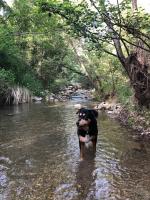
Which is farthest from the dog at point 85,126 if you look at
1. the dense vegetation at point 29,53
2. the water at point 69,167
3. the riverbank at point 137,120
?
the dense vegetation at point 29,53

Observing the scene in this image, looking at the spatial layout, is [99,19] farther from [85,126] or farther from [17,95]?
[17,95]

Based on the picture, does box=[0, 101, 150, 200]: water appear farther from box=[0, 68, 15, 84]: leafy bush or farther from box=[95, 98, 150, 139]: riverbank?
box=[0, 68, 15, 84]: leafy bush

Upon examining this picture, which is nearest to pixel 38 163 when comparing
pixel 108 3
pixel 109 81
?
pixel 108 3

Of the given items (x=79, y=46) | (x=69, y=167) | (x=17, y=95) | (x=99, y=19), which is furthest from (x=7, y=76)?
(x=69, y=167)

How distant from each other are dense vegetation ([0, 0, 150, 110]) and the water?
3.16 m

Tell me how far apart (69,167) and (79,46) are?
22177 millimetres

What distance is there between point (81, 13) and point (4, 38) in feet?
54.5

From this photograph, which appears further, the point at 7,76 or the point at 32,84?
the point at 32,84

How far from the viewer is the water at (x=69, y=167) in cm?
614

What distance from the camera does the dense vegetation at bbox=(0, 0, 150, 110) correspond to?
9695mm

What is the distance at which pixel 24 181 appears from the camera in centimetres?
675

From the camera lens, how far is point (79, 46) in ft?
95.1

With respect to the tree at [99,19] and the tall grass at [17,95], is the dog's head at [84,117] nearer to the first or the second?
the tree at [99,19]

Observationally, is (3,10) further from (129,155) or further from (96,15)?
(129,155)
